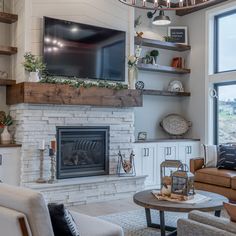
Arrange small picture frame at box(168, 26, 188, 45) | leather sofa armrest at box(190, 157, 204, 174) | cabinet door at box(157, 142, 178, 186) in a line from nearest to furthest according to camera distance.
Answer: leather sofa armrest at box(190, 157, 204, 174), cabinet door at box(157, 142, 178, 186), small picture frame at box(168, 26, 188, 45)

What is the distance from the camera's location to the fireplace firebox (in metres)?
5.36

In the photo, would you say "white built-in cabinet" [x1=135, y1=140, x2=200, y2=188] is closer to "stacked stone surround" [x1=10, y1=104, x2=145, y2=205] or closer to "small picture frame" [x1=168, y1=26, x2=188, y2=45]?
"stacked stone surround" [x1=10, y1=104, x2=145, y2=205]

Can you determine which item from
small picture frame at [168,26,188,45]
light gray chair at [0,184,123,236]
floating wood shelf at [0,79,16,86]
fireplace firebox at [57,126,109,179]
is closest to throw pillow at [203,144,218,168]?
fireplace firebox at [57,126,109,179]

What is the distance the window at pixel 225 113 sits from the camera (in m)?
6.62

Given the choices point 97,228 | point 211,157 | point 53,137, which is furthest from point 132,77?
point 97,228

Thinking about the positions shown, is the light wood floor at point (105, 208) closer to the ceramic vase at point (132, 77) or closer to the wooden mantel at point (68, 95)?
the wooden mantel at point (68, 95)

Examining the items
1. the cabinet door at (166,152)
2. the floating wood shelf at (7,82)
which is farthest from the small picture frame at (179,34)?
the floating wood shelf at (7,82)

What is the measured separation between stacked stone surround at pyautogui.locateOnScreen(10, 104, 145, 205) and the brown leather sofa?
0.93 meters

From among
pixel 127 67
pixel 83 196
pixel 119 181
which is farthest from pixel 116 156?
pixel 127 67

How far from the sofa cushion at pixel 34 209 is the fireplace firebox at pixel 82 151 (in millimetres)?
3291

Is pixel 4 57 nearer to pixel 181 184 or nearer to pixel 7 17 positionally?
pixel 7 17

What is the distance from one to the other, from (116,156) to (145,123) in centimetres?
135

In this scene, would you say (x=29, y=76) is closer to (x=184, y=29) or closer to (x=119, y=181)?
(x=119, y=181)

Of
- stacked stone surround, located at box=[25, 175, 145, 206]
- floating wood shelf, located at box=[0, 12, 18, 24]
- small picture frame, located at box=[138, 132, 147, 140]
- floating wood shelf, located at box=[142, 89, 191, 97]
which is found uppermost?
floating wood shelf, located at box=[0, 12, 18, 24]
